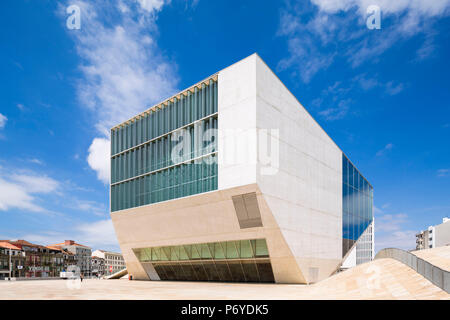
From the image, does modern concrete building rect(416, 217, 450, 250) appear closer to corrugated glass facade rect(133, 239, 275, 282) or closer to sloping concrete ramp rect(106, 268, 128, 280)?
corrugated glass facade rect(133, 239, 275, 282)

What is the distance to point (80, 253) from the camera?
6107 inches

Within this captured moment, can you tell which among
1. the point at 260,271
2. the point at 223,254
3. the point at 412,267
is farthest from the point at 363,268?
the point at 223,254

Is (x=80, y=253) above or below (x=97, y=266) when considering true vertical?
above

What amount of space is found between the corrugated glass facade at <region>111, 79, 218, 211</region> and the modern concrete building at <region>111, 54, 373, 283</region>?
112 millimetres

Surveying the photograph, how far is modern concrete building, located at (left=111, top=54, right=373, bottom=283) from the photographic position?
30391 mm

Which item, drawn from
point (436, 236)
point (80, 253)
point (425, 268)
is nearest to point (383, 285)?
point (425, 268)

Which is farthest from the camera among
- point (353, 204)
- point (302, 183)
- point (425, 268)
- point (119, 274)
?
point (119, 274)

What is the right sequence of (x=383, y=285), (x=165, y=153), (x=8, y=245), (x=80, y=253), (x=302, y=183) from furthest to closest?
(x=80, y=253)
(x=8, y=245)
(x=165, y=153)
(x=302, y=183)
(x=383, y=285)

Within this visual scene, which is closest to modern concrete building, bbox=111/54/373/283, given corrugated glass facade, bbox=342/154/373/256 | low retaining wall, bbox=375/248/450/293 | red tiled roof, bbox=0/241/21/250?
corrugated glass facade, bbox=342/154/373/256

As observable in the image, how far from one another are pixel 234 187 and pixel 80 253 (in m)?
143

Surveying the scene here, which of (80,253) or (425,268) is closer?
(425,268)

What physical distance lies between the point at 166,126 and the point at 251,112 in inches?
473

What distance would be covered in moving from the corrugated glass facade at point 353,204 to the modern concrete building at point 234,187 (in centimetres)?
24

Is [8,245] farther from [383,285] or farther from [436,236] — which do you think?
[383,285]
